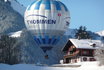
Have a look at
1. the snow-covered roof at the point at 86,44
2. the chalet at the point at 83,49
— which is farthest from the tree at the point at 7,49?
the snow-covered roof at the point at 86,44

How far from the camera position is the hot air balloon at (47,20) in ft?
289

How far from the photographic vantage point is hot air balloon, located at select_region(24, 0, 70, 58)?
8800cm

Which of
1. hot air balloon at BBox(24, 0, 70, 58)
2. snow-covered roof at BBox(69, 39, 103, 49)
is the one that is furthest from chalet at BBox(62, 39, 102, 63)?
hot air balloon at BBox(24, 0, 70, 58)

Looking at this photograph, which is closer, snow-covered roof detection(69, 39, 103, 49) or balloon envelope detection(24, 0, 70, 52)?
balloon envelope detection(24, 0, 70, 52)

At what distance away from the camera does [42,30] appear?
88.4m

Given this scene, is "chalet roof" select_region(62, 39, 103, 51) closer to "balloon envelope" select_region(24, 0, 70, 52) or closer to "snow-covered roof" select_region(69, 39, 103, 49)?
"snow-covered roof" select_region(69, 39, 103, 49)

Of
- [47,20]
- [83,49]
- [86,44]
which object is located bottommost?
[83,49]

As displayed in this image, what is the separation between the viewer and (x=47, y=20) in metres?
88.0

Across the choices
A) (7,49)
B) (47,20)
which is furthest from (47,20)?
(7,49)

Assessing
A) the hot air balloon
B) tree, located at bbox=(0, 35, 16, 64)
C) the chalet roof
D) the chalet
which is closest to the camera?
the chalet

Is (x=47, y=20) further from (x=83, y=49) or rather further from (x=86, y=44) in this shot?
(x=86, y=44)

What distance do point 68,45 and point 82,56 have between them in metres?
9.27

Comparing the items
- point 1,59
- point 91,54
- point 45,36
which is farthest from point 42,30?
point 1,59

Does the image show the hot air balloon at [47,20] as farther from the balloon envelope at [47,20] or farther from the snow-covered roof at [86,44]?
the snow-covered roof at [86,44]
